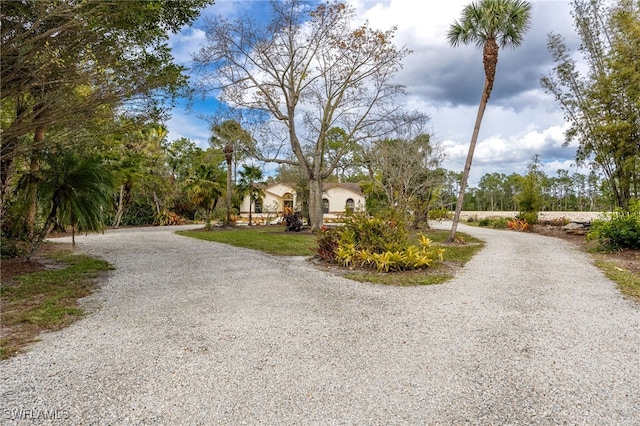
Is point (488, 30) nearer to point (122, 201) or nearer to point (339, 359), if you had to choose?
point (339, 359)

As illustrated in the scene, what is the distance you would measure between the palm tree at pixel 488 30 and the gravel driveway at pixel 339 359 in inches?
303

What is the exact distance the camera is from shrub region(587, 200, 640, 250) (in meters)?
8.77

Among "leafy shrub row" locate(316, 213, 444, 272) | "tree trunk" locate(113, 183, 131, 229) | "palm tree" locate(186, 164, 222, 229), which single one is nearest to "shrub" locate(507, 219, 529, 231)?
"leafy shrub row" locate(316, 213, 444, 272)

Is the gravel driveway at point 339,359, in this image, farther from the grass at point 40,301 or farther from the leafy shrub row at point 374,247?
the leafy shrub row at point 374,247

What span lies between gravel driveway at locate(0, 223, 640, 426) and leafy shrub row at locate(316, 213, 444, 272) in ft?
4.70

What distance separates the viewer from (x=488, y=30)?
1098cm

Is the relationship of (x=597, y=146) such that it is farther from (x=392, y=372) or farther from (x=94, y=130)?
(x=94, y=130)

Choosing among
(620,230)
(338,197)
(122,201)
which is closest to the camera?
(620,230)

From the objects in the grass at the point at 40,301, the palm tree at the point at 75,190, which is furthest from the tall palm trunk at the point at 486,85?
the grass at the point at 40,301

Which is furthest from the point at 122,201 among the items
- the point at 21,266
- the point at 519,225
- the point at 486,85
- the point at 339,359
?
the point at 519,225

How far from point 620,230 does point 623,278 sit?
3900 millimetres

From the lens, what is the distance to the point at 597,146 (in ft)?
41.4

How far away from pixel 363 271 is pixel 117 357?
4.78 meters

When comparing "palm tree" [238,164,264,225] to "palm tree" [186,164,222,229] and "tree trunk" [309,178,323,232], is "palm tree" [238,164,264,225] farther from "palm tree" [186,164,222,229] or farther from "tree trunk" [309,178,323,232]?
"tree trunk" [309,178,323,232]
